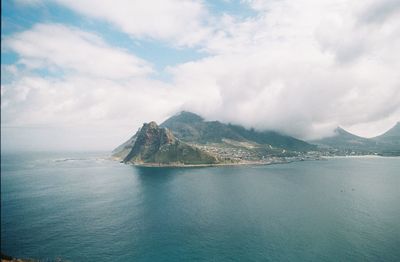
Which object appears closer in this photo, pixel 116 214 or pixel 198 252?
pixel 198 252

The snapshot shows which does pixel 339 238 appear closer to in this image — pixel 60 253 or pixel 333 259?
pixel 333 259

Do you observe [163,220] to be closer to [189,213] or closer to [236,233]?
[189,213]

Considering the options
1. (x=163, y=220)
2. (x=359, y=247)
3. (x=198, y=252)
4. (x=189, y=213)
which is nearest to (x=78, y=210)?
(x=163, y=220)

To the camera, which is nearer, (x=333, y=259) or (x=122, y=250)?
(x=333, y=259)

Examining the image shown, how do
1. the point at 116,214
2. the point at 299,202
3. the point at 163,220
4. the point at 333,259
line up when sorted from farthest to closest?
the point at 299,202, the point at 116,214, the point at 163,220, the point at 333,259

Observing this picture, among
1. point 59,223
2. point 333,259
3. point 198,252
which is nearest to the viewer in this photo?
point 333,259

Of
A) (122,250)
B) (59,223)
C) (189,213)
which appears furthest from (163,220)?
(59,223)

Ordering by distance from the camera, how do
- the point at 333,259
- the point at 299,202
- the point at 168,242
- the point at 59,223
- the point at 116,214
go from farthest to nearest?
the point at 299,202 → the point at 116,214 → the point at 59,223 → the point at 168,242 → the point at 333,259

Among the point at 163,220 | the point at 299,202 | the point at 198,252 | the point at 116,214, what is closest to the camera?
the point at 198,252
